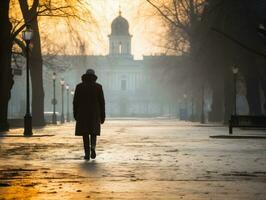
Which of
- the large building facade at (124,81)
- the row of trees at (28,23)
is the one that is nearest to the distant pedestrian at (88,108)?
the row of trees at (28,23)

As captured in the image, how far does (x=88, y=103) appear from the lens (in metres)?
16.1

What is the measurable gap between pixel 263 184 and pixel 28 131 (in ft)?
70.0

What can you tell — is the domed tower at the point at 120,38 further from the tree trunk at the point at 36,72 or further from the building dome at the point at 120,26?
the tree trunk at the point at 36,72

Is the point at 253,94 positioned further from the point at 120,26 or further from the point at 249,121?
the point at 120,26

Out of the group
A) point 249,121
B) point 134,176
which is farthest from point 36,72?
point 134,176

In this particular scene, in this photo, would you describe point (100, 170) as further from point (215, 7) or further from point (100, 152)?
point (215, 7)

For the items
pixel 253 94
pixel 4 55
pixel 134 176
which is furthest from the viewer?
pixel 253 94

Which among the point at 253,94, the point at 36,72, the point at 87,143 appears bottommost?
the point at 87,143

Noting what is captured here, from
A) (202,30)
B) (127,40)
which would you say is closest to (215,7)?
(202,30)

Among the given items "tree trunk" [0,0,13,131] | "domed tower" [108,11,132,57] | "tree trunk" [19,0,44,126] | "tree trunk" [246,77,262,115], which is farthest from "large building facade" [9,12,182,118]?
"tree trunk" [0,0,13,131]

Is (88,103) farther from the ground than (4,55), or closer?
closer

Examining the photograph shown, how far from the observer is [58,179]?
452 inches

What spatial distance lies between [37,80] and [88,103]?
106 feet

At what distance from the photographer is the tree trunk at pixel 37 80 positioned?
150ft
